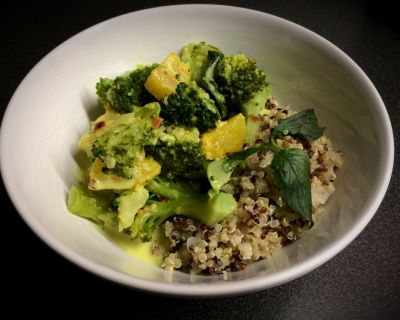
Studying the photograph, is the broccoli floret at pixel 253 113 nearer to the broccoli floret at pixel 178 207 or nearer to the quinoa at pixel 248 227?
the quinoa at pixel 248 227

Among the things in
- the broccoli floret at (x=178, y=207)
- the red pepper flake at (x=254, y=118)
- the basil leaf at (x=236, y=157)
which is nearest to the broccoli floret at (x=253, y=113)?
the red pepper flake at (x=254, y=118)

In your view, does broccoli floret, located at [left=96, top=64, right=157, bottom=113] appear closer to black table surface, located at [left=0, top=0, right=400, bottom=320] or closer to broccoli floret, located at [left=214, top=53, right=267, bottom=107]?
broccoli floret, located at [left=214, top=53, right=267, bottom=107]

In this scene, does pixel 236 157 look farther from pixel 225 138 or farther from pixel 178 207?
pixel 178 207

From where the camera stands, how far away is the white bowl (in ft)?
3.73

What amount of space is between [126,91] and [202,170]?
35 centimetres

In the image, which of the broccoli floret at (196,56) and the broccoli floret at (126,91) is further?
the broccoli floret at (196,56)

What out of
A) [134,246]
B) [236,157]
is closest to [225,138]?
[236,157]

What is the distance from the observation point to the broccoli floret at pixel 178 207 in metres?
1.27

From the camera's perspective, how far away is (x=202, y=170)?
1359 millimetres

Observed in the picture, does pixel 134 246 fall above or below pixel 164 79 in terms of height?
below

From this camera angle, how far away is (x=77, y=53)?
1.55 m

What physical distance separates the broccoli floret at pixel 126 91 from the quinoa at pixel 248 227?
386 millimetres

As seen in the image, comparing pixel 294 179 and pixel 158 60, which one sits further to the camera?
pixel 158 60

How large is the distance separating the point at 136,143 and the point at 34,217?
331 millimetres
